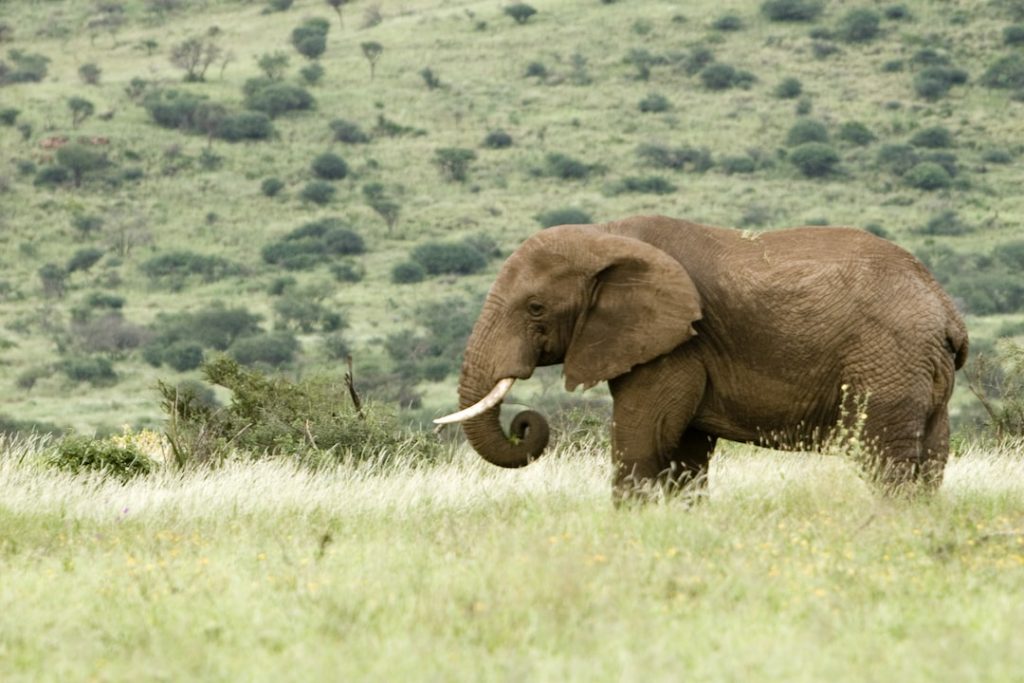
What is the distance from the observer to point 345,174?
91.9 metres

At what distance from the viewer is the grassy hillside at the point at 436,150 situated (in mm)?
68438

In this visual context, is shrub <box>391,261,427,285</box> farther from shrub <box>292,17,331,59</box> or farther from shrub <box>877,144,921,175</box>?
shrub <box>292,17,331,59</box>

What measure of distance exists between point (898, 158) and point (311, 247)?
29137 mm

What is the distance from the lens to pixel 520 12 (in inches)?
4483

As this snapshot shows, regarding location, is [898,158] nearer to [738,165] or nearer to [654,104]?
[738,165]

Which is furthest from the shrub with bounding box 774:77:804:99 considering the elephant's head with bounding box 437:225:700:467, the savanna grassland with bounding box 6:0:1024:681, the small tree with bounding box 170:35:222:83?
the elephant's head with bounding box 437:225:700:467

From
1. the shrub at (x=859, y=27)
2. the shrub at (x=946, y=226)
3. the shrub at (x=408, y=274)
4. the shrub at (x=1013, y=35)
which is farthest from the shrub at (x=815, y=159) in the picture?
the shrub at (x=408, y=274)

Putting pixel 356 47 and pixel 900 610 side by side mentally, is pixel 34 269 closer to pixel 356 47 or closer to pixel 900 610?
pixel 356 47

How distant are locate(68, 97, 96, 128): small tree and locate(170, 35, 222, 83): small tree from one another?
322 inches

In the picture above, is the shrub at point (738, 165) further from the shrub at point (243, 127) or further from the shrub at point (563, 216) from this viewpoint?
the shrub at point (243, 127)

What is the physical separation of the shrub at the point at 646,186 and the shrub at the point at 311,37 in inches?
1146

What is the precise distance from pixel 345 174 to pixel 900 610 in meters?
84.9

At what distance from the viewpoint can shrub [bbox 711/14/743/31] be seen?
110875 millimetres

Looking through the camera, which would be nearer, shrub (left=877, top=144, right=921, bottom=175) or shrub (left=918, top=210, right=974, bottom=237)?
shrub (left=918, top=210, right=974, bottom=237)
